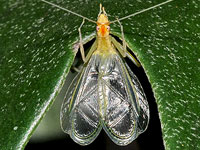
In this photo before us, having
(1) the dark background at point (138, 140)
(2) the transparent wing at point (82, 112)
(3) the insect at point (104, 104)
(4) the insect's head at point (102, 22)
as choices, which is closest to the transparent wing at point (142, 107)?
(3) the insect at point (104, 104)

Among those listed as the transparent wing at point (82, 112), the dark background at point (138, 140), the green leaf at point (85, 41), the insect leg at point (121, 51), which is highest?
the green leaf at point (85, 41)

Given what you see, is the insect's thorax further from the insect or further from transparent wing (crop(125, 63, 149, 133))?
transparent wing (crop(125, 63, 149, 133))

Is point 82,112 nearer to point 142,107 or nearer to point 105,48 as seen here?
point 142,107

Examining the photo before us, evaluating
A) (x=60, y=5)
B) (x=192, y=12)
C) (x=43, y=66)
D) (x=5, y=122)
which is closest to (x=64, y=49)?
(x=43, y=66)

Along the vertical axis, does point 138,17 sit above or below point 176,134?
above

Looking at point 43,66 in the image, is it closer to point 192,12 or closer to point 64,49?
point 64,49

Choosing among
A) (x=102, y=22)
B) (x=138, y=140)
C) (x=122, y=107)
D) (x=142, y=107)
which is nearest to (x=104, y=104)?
(x=122, y=107)

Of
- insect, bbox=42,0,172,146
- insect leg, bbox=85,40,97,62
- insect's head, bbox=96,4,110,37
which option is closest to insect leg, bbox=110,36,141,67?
insect, bbox=42,0,172,146

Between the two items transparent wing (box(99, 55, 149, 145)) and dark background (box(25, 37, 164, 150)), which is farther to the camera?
dark background (box(25, 37, 164, 150))

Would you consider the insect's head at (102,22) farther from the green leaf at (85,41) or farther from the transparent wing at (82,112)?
the transparent wing at (82,112)
